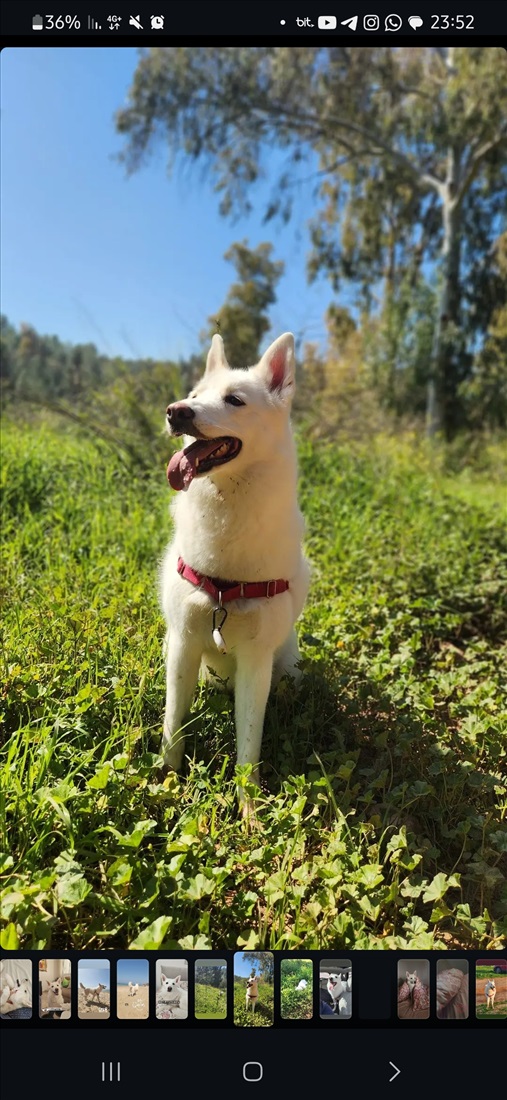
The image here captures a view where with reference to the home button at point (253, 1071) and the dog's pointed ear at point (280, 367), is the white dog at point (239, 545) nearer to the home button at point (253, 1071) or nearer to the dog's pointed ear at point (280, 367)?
the dog's pointed ear at point (280, 367)

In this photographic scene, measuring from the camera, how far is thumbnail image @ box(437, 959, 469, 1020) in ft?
4.62

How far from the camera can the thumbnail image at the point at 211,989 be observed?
53.6 inches

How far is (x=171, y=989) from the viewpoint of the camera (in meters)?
1.38

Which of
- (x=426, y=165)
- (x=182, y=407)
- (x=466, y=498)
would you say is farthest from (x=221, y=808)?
(x=426, y=165)

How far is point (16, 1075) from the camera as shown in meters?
1.30

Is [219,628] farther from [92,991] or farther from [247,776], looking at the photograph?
[92,991]

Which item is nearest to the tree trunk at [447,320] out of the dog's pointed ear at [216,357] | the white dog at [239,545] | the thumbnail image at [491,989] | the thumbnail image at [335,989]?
the dog's pointed ear at [216,357]

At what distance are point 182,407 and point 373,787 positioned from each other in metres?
1.54

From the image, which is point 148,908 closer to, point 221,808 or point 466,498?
point 221,808

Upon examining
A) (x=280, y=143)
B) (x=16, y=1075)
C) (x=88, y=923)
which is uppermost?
(x=280, y=143)

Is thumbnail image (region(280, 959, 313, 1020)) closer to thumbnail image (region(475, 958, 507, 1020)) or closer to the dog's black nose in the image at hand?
thumbnail image (region(475, 958, 507, 1020))

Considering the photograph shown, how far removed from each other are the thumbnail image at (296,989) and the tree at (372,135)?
12.4 metres

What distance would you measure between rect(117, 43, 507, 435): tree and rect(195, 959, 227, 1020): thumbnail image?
12.4 metres

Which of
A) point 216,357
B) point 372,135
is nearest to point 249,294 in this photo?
point 372,135
